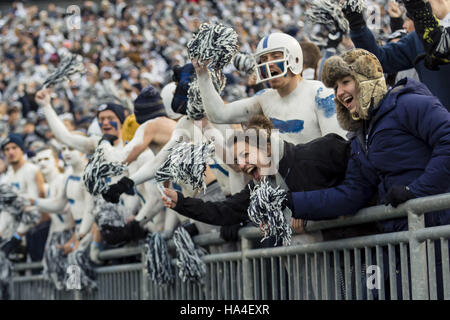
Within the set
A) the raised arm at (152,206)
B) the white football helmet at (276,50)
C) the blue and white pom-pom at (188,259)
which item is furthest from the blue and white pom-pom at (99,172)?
the white football helmet at (276,50)

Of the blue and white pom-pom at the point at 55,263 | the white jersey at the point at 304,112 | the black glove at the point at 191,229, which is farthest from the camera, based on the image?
the blue and white pom-pom at the point at 55,263

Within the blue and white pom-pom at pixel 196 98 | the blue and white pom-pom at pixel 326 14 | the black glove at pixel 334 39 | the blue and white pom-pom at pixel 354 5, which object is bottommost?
the blue and white pom-pom at pixel 196 98

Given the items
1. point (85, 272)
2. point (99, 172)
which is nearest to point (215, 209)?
point (99, 172)

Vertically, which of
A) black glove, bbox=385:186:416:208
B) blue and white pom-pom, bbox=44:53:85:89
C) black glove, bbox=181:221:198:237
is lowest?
black glove, bbox=385:186:416:208

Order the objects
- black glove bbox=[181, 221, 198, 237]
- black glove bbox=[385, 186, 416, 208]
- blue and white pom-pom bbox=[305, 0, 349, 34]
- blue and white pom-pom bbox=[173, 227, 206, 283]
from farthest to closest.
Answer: black glove bbox=[181, 221, 198, 237], blue and white pom-pom bbox=[173, 227, 206, 283], blue and white pom-pom bbox=[305, 0, 349, 34], black glove bbox=[385, 186, 416, 208]

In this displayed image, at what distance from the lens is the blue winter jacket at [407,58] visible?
5555 mm

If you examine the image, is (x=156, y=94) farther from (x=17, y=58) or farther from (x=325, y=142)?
(x=17, y=58)

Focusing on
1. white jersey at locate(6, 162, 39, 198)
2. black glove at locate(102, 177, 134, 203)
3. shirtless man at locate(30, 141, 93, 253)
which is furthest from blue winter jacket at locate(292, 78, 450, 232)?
white jersey at locate(6, 162, 39, 198)

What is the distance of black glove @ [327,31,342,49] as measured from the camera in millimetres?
6898

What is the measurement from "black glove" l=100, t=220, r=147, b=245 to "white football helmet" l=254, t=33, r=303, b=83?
103 inches

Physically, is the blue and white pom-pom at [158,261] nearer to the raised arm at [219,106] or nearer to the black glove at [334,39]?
the raised arm at [219,106]

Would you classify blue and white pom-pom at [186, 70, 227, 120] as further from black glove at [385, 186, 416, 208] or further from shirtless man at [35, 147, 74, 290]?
shirtless man at [35, 147, 74, 290]

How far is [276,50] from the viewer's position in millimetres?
5895

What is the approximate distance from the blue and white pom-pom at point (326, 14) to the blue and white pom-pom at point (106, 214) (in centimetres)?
269
